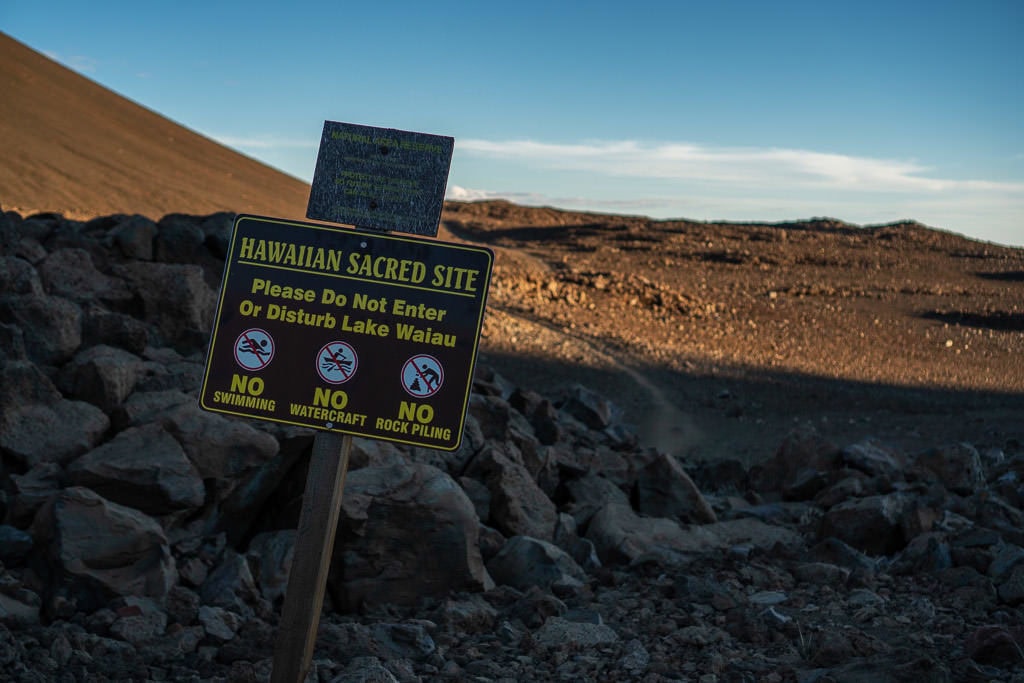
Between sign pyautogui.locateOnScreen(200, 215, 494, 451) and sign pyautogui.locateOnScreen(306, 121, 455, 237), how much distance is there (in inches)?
5.5

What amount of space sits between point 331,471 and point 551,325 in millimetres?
17991

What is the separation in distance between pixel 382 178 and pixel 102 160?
37884 mm

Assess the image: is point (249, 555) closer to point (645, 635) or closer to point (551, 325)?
point (645, 635)

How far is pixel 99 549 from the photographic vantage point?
14.8ft

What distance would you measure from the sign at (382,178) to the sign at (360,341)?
140 millimetres

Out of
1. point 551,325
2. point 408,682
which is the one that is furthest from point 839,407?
point 408,682

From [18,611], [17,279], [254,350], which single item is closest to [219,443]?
[18,611]

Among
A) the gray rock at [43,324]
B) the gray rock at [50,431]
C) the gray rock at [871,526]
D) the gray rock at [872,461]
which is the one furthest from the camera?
the gray rock at [872,461]

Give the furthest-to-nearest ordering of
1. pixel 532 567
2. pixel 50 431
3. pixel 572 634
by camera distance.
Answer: pixel 532 567 < pixel 50 431 < pixel 572 634

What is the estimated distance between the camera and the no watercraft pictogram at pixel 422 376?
3.44 metres

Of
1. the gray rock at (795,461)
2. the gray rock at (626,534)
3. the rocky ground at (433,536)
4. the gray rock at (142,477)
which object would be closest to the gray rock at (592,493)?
the rocky ground at (433,536)

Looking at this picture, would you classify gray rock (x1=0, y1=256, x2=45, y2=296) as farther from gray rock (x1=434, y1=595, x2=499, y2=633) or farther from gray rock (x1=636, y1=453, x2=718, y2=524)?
gray rock (x1=636, y1=453, x2=718, y2=524)

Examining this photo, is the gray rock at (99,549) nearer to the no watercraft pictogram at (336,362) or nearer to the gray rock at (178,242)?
the no watercraft pictogram at (336,362)

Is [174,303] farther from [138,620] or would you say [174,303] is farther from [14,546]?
[138,620]
